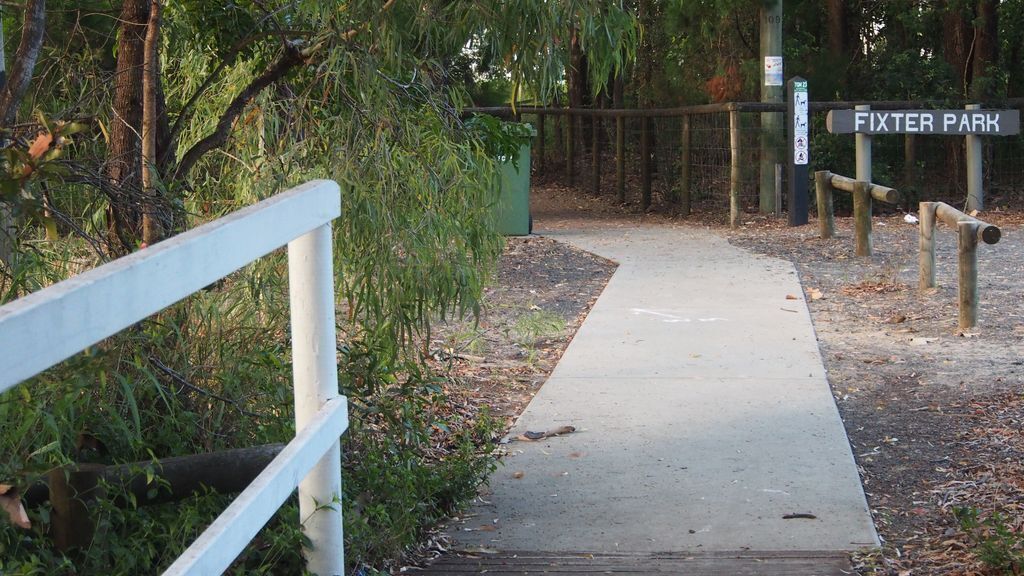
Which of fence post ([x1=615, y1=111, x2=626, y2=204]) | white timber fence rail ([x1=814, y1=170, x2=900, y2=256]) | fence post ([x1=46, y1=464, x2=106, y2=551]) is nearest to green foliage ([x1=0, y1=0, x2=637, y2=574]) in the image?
fence post ([x1=46, y1=464, x2=106, y2=551])

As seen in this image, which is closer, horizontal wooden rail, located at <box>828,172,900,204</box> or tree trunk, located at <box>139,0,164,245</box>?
tree trunk, located at <box>139,0,164,245</box>

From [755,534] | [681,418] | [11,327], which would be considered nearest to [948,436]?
[681,418]

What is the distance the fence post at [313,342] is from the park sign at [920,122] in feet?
33.7

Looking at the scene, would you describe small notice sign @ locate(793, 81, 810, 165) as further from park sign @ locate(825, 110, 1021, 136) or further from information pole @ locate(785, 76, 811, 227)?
park sign @ locate(825, 110, 1021, 136)

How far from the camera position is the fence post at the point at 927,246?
8.77 meters

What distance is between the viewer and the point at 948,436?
17.1ft

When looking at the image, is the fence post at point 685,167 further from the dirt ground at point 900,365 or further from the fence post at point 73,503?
the fence post at point 73,503

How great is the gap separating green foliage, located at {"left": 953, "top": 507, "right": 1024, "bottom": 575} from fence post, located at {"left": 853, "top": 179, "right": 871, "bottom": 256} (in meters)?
7.19

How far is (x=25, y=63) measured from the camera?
317 centimetres

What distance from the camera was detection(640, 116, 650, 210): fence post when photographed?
54.5 ft

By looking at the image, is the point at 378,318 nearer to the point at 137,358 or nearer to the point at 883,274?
the point at 137,358

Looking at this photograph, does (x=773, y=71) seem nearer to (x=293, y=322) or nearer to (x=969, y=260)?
(x=969, y=260)

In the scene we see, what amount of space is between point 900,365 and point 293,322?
188 inches

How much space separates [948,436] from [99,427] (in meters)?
3.70
